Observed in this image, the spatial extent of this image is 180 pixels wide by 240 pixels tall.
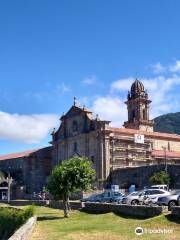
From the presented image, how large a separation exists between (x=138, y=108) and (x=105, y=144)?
2327 cm

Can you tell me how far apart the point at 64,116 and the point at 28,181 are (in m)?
14.4

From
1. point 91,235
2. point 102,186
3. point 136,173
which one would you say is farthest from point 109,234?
point 102,186

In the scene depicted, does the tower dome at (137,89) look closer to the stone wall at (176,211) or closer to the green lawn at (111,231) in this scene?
the green lawn at (111,231)

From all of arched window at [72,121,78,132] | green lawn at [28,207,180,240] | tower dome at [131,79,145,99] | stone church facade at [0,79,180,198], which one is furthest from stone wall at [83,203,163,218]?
tower dome at [131,79,145,99]

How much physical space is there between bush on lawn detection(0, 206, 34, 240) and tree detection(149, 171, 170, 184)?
26.2 meters

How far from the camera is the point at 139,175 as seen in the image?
221 ft

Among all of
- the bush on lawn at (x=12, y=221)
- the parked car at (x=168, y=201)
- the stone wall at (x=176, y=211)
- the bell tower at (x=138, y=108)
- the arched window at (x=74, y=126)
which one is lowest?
the bush on lawn at (x=12, y=221)

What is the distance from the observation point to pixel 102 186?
243 feet

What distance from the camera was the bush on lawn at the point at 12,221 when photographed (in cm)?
3309

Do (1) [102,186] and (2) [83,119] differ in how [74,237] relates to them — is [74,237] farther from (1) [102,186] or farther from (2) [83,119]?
(2) [83,119]

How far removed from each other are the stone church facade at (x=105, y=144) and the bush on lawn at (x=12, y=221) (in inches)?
1513

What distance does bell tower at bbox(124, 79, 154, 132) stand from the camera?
9625cm

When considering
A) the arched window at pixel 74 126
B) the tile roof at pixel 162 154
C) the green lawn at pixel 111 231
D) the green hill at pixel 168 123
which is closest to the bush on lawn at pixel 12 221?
the green lawn at pixel 111 231

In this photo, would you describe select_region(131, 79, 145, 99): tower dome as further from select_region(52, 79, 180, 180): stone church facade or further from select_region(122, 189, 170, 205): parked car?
select_region(122, 189, 170, 205): parked car
